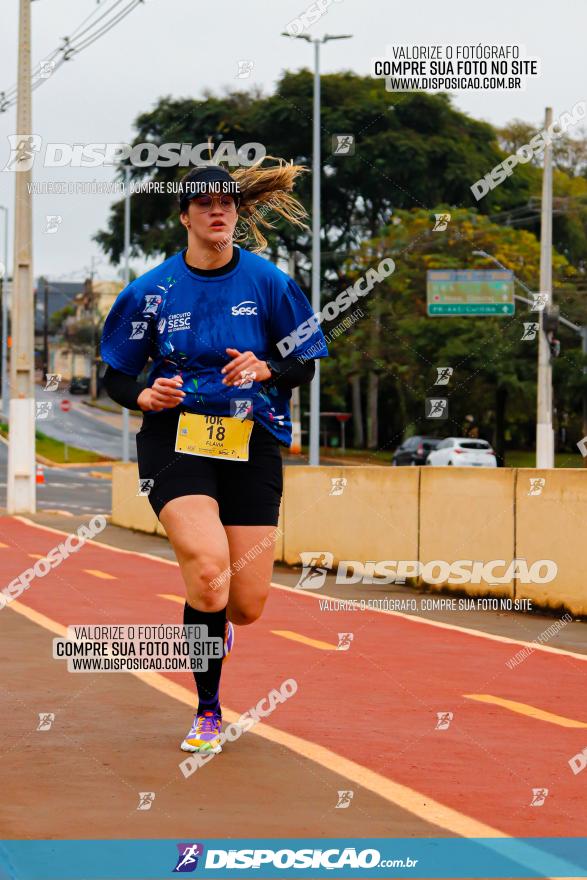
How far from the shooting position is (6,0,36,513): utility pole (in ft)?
82.8

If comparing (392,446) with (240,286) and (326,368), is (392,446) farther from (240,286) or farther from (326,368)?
(240,286)

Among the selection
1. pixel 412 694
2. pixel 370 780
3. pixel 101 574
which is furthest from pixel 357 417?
pixel 370 780

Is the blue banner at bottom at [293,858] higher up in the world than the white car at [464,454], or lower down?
higher up

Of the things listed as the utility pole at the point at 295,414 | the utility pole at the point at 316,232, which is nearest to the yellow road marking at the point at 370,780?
the utility pole at the point at 316,232

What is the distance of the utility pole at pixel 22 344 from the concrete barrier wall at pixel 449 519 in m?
9.24

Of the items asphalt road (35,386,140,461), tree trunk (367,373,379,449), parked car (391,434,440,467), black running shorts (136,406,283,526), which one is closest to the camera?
black running shorts (136,406,283,526)

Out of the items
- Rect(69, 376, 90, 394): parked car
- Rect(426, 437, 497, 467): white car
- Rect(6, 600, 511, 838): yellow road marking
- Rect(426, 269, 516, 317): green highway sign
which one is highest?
Rect(426, 269, 516, 317): green highway sign

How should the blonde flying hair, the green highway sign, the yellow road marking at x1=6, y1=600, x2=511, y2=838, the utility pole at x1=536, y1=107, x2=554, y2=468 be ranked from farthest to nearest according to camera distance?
1. the green highway sign
2. the utility pole at x1=536, y1=107, x2=554, y2=468
3. the blonde flying hair
4. the yellow road marking at x1=6, y1=600, x2=511, y2=838

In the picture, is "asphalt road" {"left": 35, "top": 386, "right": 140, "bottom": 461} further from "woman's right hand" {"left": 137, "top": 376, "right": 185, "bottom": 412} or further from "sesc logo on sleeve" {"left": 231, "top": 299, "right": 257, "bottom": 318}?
"woman's right hand" {"left": 137, "top": 376, "right": 185, "bottom": 412}

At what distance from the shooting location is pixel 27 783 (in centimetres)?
543

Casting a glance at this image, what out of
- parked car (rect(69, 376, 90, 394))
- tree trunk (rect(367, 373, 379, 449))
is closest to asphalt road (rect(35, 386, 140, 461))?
parked car (rect(69, 376, 90, 394))

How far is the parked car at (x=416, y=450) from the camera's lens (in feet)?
155

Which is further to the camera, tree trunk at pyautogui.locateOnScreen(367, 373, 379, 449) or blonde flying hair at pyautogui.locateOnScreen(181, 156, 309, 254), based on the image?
tree trunk at pyautogui.locateOnScreen(367, 373, 379, 449)

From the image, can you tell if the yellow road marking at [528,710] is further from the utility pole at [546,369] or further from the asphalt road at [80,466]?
the utility pole at [546,369]
